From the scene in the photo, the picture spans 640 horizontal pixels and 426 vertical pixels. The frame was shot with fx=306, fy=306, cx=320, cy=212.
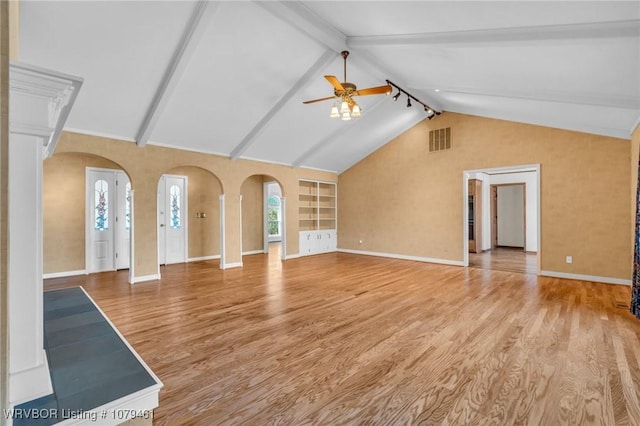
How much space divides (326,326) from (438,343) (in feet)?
3.84

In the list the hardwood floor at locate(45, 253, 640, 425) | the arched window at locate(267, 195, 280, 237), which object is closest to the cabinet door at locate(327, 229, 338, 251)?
the arched window at locate(267, 195, 280, 237)

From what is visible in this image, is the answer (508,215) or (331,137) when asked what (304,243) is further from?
(508,215)

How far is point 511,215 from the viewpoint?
10.1 metres

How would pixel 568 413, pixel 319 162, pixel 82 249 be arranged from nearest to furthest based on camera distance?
pixel 568 413
pixel 82 249
pixel 319 162

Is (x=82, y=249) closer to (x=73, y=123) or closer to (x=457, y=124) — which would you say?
(x=73, y=123)

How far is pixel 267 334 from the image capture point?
3.22 m

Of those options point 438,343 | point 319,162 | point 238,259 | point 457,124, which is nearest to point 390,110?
point 457,124

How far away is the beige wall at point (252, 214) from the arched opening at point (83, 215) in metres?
3.23

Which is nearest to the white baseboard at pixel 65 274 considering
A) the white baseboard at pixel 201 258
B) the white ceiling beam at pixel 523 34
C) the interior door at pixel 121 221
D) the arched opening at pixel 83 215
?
the arched opening at pixel 83 215

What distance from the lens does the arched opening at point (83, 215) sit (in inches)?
238

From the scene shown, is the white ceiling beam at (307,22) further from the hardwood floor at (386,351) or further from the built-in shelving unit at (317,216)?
the built-in shelving unit at (317,216)

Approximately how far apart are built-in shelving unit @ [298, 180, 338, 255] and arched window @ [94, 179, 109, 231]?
4670mm

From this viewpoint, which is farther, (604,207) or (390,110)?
(390,110)

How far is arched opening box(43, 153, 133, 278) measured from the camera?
6.04 metres
